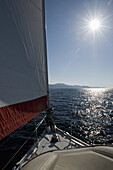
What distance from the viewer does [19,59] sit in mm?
1979

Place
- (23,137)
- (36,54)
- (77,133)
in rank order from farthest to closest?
(77,133), (23,137), (36,54)

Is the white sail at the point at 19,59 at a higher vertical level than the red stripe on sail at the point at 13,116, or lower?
higher

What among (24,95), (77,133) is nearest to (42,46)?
(24,95)

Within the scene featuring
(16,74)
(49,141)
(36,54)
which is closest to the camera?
(16,74)

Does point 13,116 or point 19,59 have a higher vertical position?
point 19,59

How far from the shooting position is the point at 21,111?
1973 millimetres

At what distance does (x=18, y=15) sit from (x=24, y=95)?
193 centimetres

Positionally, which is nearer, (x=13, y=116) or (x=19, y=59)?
(x=13, y=116)

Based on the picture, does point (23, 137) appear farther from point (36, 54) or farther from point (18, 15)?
point (18, 15)

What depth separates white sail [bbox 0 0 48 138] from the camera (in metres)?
1.57

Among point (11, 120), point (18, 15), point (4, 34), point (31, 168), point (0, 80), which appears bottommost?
point (31, 168)

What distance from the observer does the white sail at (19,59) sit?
61.9 inches

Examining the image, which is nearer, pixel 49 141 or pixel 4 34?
pixel 4 34

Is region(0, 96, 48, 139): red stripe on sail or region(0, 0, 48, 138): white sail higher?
region(0, 0, 48, 138): white sail
